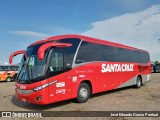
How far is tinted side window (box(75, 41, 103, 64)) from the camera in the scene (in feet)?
→ 35.8

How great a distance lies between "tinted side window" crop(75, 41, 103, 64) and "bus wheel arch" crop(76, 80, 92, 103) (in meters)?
1.14

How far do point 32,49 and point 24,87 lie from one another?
1765 millimetres

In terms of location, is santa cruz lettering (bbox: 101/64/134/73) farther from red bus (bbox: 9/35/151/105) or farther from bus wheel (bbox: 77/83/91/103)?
bus wheel (bbox: 77/83/91/103)

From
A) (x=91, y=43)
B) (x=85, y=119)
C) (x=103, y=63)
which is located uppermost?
(x=91, y=43)

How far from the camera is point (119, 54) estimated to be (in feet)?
49.3

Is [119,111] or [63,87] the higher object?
[63,87]

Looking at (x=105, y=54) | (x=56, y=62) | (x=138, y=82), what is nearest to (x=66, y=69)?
(x=56, y=62)

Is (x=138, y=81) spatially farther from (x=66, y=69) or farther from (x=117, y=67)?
(x=66, y=69)

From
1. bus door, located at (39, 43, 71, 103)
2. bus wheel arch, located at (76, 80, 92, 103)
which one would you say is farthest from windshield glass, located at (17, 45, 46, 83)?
bus wheel arch, located at (76, 80, 92, 103)

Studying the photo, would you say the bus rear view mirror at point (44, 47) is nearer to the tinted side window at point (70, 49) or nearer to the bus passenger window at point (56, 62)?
the tinted side window at point (70, 49)

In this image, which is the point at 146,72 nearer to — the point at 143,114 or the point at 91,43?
the point at 91,43

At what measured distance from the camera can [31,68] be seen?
935cm

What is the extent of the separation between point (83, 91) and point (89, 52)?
209 cm

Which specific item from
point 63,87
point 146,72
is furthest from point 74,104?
point 146,72
